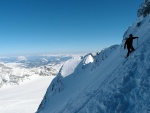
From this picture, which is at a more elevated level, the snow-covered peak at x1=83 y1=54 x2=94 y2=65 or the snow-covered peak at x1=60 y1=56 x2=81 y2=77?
the snow-covered peak at x1=83 y1=54 x2=94 y2=65

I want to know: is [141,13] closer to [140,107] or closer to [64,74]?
[64,74]

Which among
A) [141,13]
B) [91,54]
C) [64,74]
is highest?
[141,13]

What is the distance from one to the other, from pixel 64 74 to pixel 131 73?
3435cm

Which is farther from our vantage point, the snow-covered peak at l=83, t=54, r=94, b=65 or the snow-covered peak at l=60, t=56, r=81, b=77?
the snow-covered peak at l=83, t=54, r=94, b=65

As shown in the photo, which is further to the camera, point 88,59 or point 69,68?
point 88,59

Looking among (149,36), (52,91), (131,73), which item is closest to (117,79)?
(131,73)

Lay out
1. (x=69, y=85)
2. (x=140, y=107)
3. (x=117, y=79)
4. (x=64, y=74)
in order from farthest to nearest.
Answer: (x=64, y=74), (x=69, y=85), (x=117, y=79), (x=140, y=107)

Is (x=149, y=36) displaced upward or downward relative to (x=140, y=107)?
upward

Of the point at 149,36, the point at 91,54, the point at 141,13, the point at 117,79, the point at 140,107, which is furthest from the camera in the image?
the point at 91,54

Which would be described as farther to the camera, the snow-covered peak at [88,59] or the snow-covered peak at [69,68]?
the snow-covered peak at [88,59]

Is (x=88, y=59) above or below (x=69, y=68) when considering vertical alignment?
above

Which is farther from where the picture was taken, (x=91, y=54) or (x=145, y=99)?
(x=91, y=54)

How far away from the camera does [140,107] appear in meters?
15.7

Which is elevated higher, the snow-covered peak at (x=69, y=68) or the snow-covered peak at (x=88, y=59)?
the snow-covered peak at (x=88, y=59)
